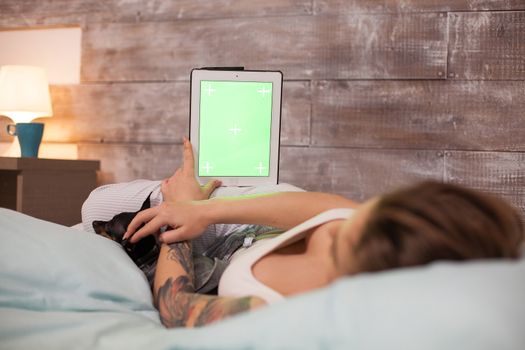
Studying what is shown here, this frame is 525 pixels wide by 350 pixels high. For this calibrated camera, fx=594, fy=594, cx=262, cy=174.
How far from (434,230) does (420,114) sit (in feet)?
5.33

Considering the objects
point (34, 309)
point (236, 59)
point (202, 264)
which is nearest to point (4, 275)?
point (34, 309)

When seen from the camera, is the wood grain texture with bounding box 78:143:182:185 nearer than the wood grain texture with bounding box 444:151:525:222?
No

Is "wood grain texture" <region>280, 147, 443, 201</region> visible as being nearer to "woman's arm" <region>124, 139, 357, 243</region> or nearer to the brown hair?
"woman's arm" <region>124, 139, 357, 243</region>

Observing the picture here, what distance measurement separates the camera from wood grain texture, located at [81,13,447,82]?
2084 mm

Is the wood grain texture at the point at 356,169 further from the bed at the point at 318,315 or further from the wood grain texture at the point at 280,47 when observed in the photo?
the bed at the point at 318,315

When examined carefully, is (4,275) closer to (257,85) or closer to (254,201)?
(254,201)

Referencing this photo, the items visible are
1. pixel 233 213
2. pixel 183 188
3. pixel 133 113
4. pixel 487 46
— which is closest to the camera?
pixel 233 213

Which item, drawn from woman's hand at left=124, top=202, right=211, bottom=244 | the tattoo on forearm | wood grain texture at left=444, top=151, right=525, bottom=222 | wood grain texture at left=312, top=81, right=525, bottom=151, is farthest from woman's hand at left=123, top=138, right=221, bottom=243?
wood grain texture at left=444, top=151, right=525, bottom=222

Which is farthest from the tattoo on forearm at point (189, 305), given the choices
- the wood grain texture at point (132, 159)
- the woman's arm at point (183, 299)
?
the wood grain texture at point (132, 159)

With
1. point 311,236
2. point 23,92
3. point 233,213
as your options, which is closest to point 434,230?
point 311,236

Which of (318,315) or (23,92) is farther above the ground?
(23,92)

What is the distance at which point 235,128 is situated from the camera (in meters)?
1.65

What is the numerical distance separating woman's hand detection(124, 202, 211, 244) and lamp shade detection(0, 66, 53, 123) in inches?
55.9

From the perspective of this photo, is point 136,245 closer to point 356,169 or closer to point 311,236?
point 311,236
